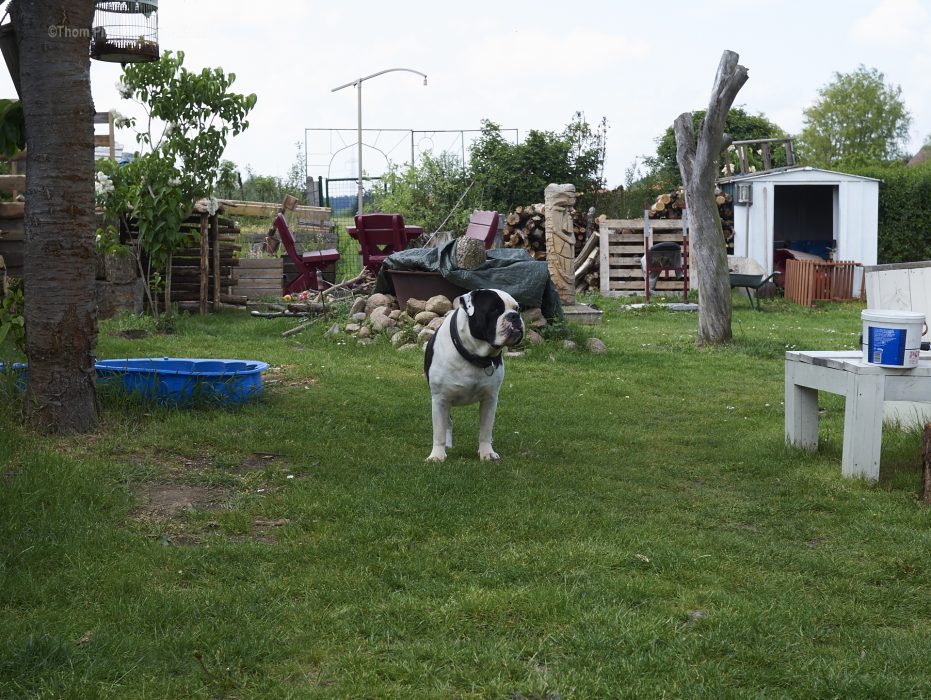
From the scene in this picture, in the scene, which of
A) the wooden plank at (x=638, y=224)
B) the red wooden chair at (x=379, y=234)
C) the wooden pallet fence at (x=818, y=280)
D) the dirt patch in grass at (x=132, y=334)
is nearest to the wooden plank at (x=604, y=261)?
the wooden plank at (x=638, y=224)

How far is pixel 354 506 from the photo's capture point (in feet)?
16.5

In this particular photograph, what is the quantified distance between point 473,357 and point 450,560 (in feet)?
6.63

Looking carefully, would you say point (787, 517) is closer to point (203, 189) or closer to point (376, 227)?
point (203, 189)

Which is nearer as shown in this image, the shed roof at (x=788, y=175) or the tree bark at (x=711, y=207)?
the tree bark at (x=711, y=207)

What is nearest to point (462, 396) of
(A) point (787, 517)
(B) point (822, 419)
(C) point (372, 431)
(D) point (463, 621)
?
(C) point (372, 431)

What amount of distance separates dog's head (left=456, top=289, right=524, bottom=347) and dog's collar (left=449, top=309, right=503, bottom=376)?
0.11 m

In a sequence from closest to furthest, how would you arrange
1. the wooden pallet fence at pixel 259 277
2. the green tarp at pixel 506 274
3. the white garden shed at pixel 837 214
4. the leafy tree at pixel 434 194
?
1. the green tarp at pixel 506 274
2. the wooden pallet fence at pixel 259 277
3. the white garden shed at pixel 837 214
4. the leafy tree at pixel 434 194

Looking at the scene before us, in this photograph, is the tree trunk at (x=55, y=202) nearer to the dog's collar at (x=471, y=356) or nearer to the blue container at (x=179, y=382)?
the blue container at (x=179, y=382)

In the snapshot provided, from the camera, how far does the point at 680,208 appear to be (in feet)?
76.0

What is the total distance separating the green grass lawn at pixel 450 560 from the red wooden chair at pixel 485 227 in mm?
6266

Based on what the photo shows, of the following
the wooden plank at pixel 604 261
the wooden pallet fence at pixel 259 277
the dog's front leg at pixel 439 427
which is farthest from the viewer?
the wooden plank at pixel 604 261

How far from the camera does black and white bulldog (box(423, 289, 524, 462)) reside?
5.95 m

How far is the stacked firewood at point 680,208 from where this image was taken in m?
22.7

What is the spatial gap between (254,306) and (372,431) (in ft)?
35.0
